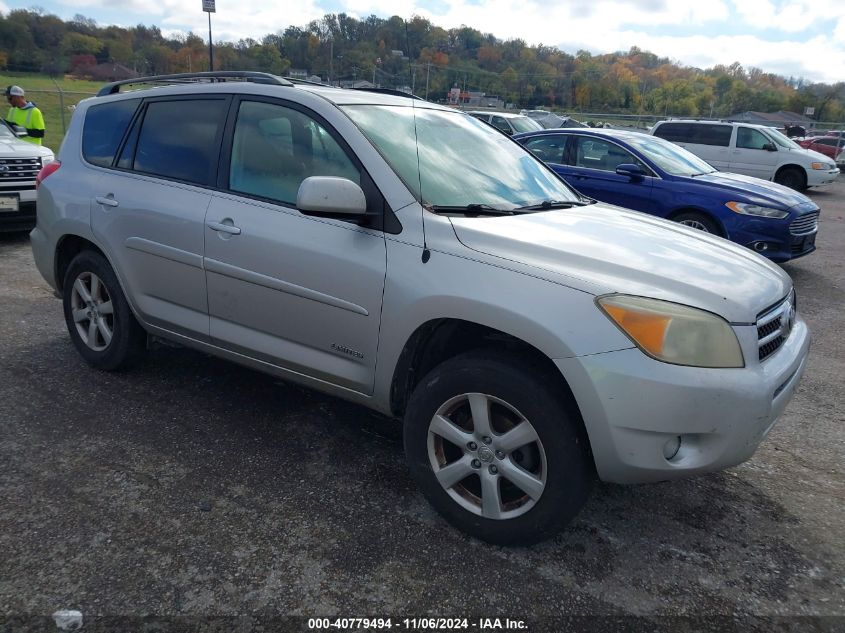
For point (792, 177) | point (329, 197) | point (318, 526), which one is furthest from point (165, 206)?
point (792, 177)

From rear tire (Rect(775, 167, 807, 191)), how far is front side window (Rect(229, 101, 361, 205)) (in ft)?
52.1

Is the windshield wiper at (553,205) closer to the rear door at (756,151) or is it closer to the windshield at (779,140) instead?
the rear door at (756,151)

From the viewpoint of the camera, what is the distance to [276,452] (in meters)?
3.43

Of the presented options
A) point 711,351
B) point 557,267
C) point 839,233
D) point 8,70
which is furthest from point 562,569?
point 8,70

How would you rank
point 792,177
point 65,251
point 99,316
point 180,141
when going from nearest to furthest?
point 180,141, point 99,316, point 65,251, point 792,177

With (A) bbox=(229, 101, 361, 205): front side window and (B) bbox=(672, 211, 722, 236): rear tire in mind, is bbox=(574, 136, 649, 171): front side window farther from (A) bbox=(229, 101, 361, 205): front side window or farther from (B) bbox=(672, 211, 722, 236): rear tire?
(A) bbox=(229, 101, 361, 205): front side window

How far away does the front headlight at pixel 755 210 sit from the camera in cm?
764

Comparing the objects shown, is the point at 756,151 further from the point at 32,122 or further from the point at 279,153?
the point at 279,153

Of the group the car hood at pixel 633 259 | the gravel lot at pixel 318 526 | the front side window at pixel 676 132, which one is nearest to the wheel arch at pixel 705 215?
the gravel lot at pixel 318 526

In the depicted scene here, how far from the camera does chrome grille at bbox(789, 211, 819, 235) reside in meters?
7.64

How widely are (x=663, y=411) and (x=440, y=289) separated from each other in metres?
0.95

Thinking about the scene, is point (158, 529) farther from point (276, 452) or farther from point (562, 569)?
point (562, 569)

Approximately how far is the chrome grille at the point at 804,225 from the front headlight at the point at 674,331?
20.1 feet

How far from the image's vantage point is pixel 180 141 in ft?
12.5
